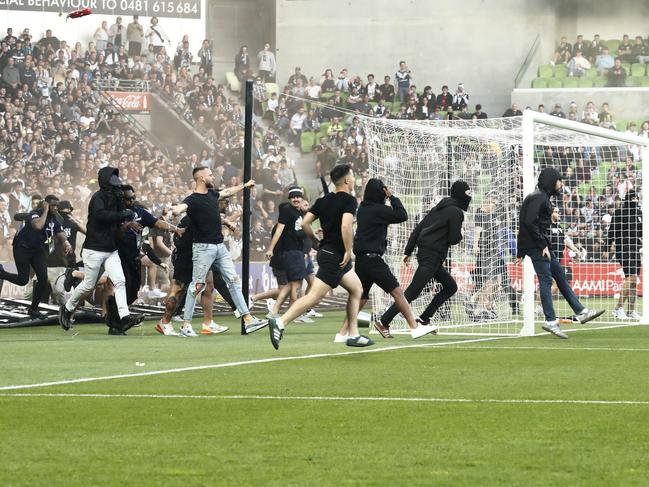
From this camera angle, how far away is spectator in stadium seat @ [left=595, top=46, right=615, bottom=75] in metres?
41.1

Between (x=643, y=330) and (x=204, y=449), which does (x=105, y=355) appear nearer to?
(x=204, y=449)

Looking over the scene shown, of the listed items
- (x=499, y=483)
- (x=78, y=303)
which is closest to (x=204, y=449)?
(x=499, y=483)

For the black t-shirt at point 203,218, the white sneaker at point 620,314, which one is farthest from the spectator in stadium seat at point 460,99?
the black t-shirt at point 203,218

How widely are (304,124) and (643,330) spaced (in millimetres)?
6920

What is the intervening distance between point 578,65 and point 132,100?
1634 cm

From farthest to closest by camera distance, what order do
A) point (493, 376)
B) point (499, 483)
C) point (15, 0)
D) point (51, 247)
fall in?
point (15, 0) < point (51, 247) < point (493, 376) < point (499, 483)

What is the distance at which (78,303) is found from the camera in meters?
16.9

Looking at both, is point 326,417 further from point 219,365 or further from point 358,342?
point 358,342

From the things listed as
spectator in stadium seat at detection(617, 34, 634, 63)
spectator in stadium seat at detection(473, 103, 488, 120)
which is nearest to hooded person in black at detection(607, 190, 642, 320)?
spectator in stadium seat at detection(473, 103, 488, 120)

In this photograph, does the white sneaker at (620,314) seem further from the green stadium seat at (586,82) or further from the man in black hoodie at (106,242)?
the green stadium seat at (586,82)

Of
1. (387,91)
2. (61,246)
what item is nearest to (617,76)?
(387,91)

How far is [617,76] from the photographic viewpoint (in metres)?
40.5

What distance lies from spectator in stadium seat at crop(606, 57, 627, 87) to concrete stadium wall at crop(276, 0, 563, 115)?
2.70 metres

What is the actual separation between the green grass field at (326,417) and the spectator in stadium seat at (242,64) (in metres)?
23.2
